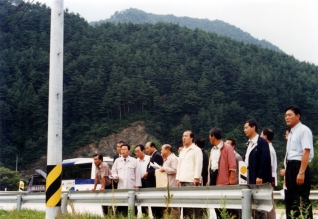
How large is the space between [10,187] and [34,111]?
3752 cm

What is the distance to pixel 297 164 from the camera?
6348 millimetres

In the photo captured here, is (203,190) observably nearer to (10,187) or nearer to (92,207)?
(92,207)

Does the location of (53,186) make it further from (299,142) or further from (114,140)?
(114,140)

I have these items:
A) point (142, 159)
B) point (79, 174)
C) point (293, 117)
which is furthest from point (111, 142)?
point (293, 117)

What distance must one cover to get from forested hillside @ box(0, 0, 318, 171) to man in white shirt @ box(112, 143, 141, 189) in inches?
3278

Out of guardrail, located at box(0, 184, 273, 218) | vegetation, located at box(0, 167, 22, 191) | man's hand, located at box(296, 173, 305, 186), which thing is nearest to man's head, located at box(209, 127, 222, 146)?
guardrail, located at box(0, 184, 273, 218)

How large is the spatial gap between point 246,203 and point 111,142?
95.4m

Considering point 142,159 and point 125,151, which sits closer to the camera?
point 125,151

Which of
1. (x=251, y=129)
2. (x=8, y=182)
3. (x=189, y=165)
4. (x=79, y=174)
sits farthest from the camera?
(x=8, y=182)

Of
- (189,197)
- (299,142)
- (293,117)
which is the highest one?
(293,117)

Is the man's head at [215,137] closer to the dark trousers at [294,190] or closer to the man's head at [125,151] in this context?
the dark trousers at [294,190]

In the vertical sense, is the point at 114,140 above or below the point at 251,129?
above

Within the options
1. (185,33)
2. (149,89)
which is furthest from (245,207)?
(185,33)

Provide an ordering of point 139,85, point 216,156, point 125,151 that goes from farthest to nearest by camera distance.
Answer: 1. point 139,85
2. point 125,151
3. point 216,156
